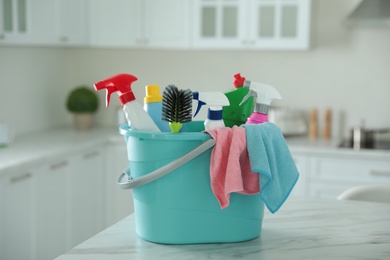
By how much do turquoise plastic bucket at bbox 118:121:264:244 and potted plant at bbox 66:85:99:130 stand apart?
112 inches

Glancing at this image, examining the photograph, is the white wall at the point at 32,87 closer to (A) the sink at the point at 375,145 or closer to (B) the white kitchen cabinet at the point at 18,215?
(B) the white kitchen cabinet at the point at 18,215

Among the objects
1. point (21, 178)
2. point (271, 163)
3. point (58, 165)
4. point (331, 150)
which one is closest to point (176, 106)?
point (271, 163)

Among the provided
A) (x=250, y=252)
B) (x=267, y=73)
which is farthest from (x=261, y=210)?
(x=267, y=73)

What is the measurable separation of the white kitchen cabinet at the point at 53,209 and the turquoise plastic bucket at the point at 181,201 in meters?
1.93

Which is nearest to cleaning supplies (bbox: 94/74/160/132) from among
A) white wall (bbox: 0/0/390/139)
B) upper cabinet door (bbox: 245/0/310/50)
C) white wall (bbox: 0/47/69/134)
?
white wall (bbox: 0/47/69/134)

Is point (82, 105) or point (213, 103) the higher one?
point (213, 103)

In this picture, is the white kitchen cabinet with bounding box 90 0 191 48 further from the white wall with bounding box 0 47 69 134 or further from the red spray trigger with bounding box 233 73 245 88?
the red spray trigger with bounding box 233 73 245 88

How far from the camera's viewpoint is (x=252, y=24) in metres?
3.88

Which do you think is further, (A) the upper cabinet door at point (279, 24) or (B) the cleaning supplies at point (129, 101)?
(A) the upper cabinet door at point (279, 24)

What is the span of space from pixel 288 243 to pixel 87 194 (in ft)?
8.25

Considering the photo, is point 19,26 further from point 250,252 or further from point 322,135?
point 250,252

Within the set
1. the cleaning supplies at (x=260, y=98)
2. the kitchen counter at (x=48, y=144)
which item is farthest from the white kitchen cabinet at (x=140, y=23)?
the cleaning supplies at (x=260, y=98)

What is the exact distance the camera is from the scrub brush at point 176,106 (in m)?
1.40

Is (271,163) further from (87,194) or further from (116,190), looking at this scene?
(116,190)
